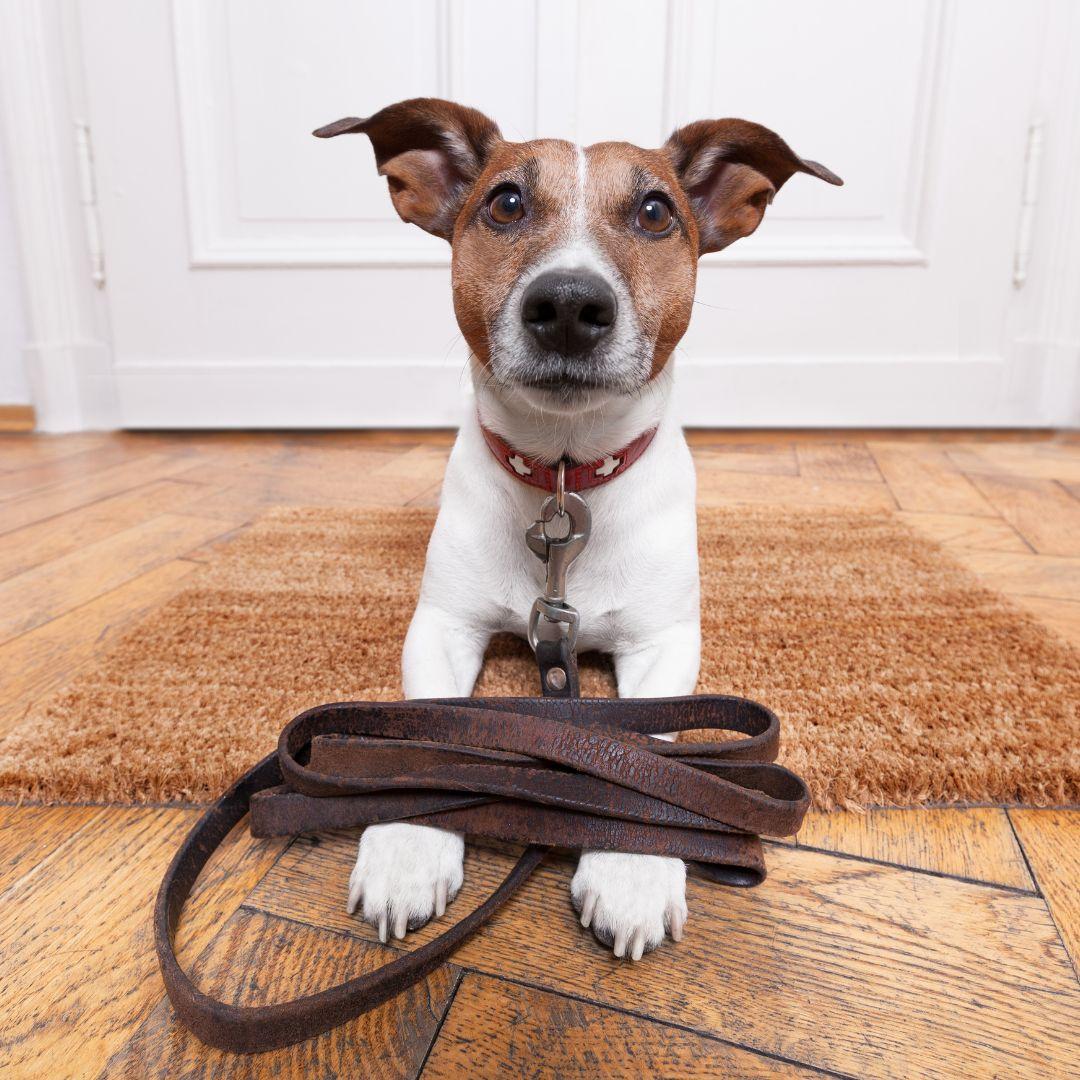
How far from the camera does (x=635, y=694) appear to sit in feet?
3.06

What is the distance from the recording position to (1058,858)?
0.74 meters

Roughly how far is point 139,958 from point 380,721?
26cm

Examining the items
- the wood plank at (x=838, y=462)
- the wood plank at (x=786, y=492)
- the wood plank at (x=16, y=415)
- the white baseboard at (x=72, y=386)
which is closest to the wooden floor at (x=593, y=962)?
the wood plank at (x=786, y=492)

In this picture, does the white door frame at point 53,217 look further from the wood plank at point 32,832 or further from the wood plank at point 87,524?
the wood plank at point 32,832

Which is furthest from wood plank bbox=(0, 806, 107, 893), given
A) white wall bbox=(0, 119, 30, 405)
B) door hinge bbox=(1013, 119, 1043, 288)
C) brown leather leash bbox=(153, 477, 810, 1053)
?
door hinge bbox=(1013, 119, 1043, 288)

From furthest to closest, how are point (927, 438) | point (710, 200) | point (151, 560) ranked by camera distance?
point (927, 438) → point (151, 560) → point (710, 200)

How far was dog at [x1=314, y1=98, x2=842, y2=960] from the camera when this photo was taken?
34.1 inches

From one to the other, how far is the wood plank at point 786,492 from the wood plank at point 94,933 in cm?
146

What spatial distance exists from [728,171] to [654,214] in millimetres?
219

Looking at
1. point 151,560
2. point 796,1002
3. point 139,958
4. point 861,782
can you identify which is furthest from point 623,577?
point 151,560

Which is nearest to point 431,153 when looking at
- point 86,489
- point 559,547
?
point 559,547

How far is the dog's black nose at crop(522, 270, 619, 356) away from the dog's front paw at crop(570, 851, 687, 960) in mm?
496

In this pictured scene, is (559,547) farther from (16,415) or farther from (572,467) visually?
(16,415)

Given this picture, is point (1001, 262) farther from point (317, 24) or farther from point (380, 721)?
point (380, 721)
